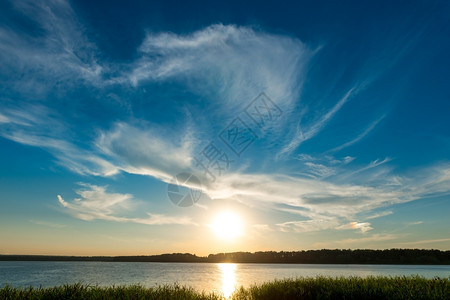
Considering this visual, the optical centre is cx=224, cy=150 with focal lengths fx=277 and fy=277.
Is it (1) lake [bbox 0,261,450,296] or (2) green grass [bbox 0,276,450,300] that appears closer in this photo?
(2) green grass [bbox 0,276,450,300]

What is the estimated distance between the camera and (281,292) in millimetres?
24859

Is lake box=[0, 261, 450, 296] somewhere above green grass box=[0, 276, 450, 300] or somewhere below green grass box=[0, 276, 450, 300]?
below

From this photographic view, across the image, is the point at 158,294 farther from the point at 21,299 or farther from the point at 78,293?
the point at 21,299

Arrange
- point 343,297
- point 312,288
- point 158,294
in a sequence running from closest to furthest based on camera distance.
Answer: point 158,294, point 343,297, point 312,288

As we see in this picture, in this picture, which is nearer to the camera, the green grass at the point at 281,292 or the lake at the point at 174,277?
the green grass at the point at 281,292

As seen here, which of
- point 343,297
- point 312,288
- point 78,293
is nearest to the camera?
point 78,293

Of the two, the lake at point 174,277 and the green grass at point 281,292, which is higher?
the green grass at point 281,292

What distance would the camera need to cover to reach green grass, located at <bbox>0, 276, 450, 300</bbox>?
61.4 feet

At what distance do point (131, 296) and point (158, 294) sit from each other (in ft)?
6.12

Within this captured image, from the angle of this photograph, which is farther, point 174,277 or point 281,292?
point 174,277

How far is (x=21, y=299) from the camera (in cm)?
1736

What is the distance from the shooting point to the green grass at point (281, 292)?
61.4ft

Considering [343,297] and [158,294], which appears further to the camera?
[343,297]

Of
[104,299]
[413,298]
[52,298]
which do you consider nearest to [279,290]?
[413,298]
